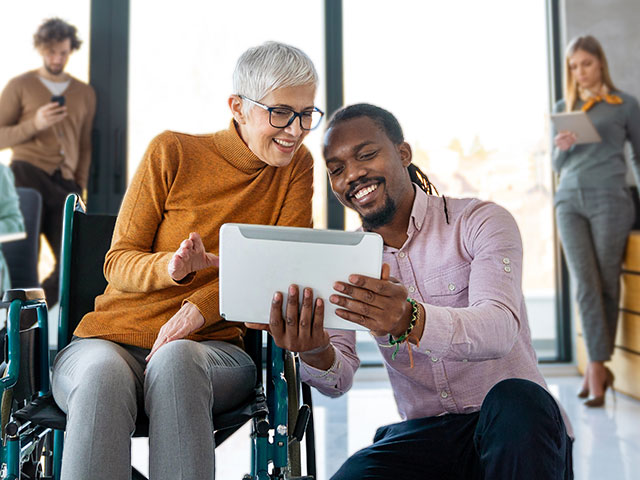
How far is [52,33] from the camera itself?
3.52m

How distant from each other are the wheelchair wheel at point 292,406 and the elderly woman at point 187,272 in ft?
0.31

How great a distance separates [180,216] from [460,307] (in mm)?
630

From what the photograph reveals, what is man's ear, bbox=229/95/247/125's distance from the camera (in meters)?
1.50

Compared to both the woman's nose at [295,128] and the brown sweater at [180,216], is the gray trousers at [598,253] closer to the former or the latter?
the brown sweater at [180,216]

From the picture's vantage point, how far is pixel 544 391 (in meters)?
1.15

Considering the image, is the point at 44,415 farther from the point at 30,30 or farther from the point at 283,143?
the point at 30,30

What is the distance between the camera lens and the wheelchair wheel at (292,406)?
4.38ft

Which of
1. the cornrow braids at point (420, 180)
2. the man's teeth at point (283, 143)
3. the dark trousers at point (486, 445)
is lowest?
the dark trousers at point (486, 445)

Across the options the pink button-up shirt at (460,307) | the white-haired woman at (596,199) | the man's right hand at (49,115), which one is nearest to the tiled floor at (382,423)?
the white-haired woman at (596,199)

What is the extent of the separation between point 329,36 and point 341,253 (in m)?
3.00

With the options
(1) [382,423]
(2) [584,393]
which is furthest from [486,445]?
(2) [584,393]

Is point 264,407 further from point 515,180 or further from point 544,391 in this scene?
point 515,180


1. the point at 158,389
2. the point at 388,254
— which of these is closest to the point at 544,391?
the point at 388,254

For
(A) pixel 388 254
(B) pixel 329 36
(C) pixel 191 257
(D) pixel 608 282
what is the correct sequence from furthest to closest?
(B) pixel 329 36 < (D) pixel 608 282 < (A) pixel 388 254 < (C) pixel 191 257
